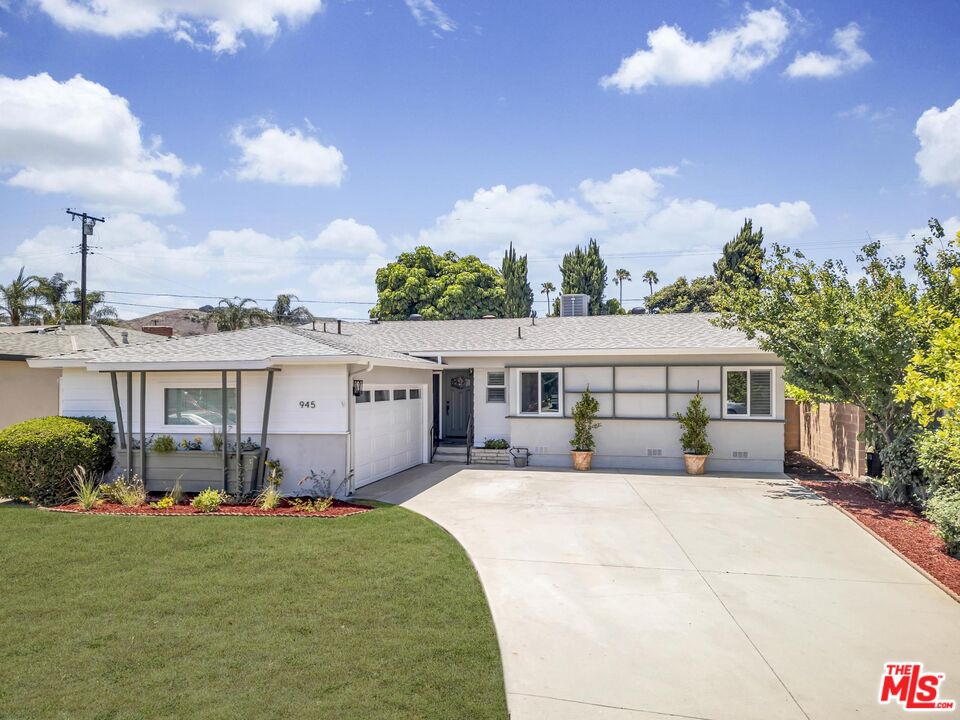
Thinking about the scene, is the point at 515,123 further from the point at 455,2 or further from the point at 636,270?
the point at 636,270

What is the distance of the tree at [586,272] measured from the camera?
1620 inches

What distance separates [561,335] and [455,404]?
361 cm

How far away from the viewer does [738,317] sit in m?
11.0

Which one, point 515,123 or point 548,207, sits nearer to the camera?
point 515,123

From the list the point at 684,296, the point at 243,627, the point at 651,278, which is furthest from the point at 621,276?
the point at 243,627

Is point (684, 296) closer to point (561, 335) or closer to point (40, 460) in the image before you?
point (561, 335)

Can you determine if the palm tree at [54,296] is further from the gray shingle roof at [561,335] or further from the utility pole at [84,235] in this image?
the gray shingle roof at [561,335]

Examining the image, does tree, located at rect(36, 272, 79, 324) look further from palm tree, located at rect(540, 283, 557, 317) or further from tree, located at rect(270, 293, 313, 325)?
palm tree, located at rect(540, 283, 557, 317)

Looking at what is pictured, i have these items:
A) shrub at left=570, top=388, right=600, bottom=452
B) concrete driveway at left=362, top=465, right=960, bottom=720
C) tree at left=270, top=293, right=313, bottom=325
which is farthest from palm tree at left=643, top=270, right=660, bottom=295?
concrete driveway at left=362, top=465, right=960, bottom=720

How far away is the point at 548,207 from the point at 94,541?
17.0 metres

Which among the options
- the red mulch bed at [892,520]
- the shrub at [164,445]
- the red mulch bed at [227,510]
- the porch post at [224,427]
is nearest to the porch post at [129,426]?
the shrub at [164,445]

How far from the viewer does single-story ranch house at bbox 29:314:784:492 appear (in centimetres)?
995

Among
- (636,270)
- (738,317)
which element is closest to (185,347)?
(738,317)

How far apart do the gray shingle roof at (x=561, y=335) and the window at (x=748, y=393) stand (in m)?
0.75
